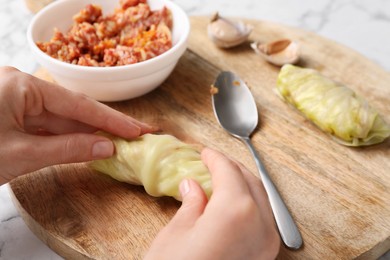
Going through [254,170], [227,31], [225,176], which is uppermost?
[225,176]

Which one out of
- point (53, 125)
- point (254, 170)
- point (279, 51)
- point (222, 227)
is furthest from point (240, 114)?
point (222, 227)

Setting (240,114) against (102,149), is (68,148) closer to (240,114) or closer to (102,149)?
(102,149)

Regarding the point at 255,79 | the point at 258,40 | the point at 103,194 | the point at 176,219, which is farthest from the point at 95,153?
the point at 258,40

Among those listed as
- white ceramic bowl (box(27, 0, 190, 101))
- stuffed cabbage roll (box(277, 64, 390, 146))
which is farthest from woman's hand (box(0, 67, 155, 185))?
stuffed cabbage roll (box(277, 64, 390, 146))

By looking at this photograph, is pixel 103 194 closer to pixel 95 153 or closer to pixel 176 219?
pixel 95 153

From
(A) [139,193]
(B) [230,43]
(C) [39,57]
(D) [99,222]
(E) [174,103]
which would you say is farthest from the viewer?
(B) [230,43]
